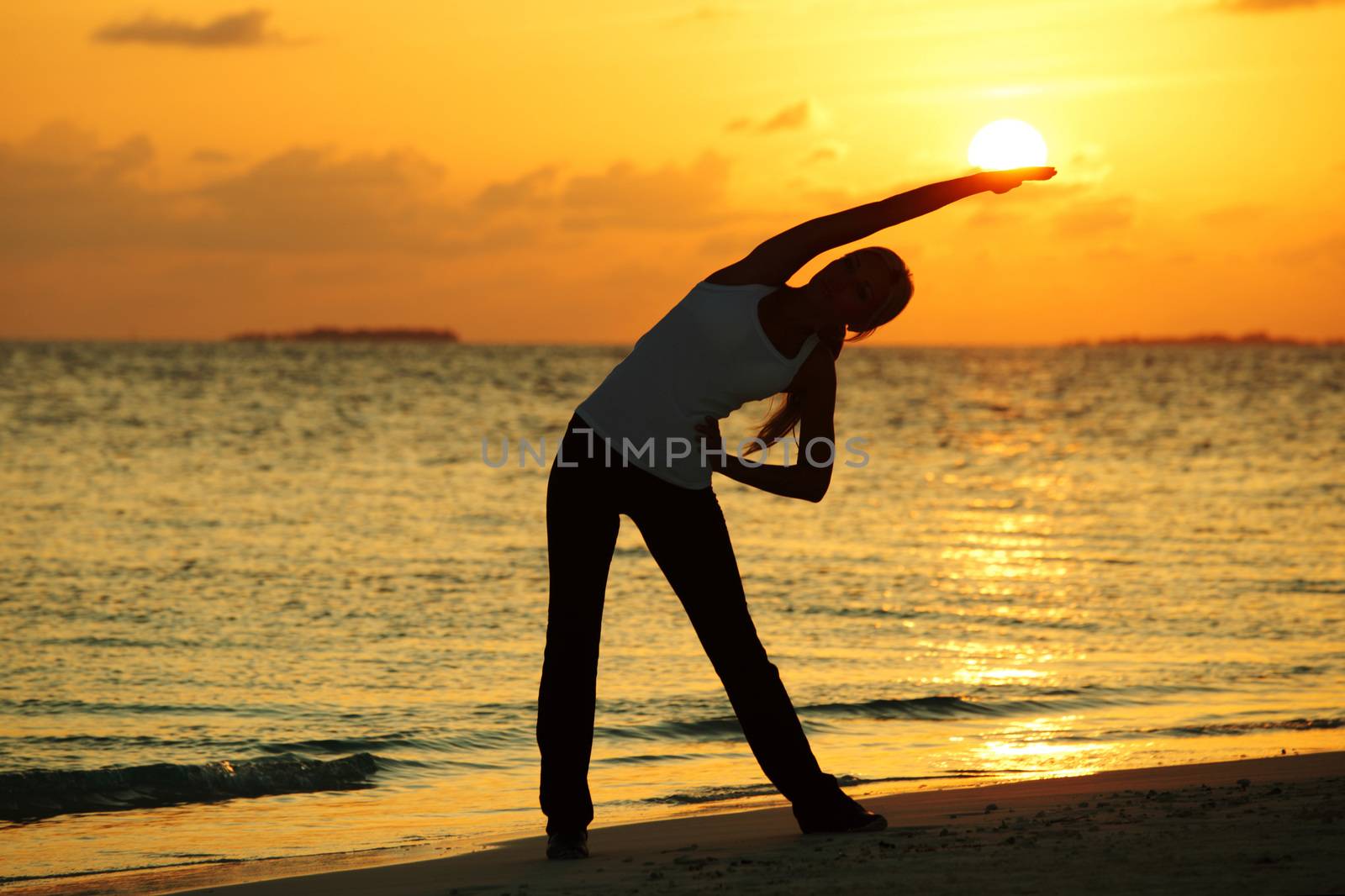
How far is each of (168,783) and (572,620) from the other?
3406mm

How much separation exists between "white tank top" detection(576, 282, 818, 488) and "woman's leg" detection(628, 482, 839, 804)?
0.11m

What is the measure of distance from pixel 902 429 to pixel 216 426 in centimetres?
1858

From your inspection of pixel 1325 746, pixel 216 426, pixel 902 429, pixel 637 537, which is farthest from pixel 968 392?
pixel 1325 746

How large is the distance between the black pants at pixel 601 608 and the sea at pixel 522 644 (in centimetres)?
141

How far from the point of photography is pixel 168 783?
269 inches

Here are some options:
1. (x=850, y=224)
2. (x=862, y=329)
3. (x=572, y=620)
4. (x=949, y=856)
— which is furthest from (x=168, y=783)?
(x=850, y=224)

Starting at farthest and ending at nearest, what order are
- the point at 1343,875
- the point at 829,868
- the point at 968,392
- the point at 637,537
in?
the point at 968,392 → the point at 637,537 → the point at 829,868 → the point at 1343,875

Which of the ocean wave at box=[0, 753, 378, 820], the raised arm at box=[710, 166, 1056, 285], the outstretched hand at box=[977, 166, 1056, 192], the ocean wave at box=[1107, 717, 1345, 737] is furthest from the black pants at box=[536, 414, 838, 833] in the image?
the ocean wave at box=[1107, 717, 1345, 737]

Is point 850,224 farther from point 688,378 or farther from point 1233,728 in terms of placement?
point 1233,728

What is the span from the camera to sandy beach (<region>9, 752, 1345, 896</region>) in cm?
377

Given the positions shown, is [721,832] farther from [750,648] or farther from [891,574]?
[891,574]

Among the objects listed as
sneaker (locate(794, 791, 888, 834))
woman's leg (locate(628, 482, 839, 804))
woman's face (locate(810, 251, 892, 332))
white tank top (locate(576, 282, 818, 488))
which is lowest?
sneaker (locate(794, 791, 888, 834))

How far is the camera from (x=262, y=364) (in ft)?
279

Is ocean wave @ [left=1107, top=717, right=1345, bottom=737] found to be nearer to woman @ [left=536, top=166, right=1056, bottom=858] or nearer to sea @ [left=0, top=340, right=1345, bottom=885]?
sea @ [left=0, top=340, right=1345, bottom=885]
